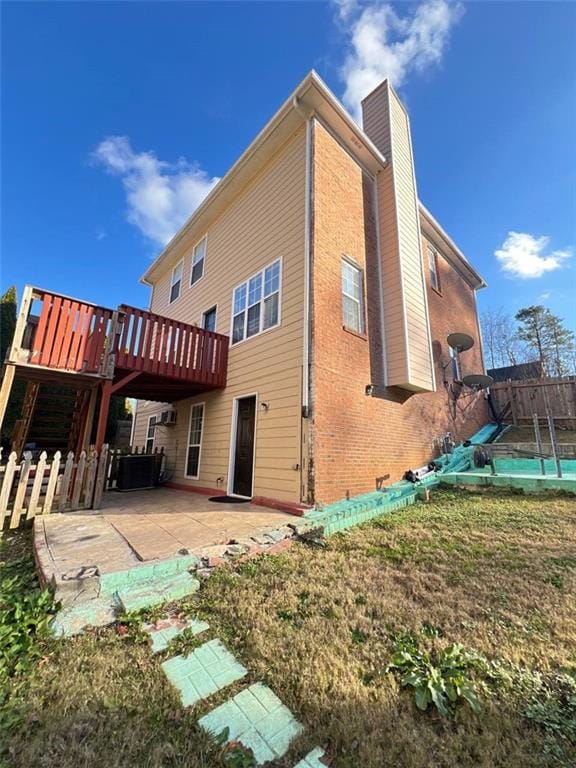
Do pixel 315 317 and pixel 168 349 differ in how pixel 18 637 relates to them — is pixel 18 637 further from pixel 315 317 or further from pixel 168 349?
pixel 168 349

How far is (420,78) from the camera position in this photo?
9.28 metres

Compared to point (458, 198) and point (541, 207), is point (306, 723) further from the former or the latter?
point (541, 207)

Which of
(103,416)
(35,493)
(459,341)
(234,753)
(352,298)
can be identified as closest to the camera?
(234,753)

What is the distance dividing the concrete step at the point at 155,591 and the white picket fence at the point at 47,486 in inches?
128

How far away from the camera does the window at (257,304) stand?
25.2 ft

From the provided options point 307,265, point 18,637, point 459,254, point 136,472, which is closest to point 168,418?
point 136,472

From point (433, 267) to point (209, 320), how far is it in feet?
28.4

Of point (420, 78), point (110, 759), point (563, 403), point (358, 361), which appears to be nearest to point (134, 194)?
point (420, 78)

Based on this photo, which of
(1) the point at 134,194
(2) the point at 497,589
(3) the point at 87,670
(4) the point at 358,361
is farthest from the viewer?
(1) the point at 134,194

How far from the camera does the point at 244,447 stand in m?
7.64

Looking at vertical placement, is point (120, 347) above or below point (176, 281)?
below

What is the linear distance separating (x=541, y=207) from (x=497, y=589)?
1388cm

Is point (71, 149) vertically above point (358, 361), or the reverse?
point (71, 149)

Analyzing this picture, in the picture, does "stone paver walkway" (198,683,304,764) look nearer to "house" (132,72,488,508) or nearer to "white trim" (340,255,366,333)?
"house" (132,72,488,508)
